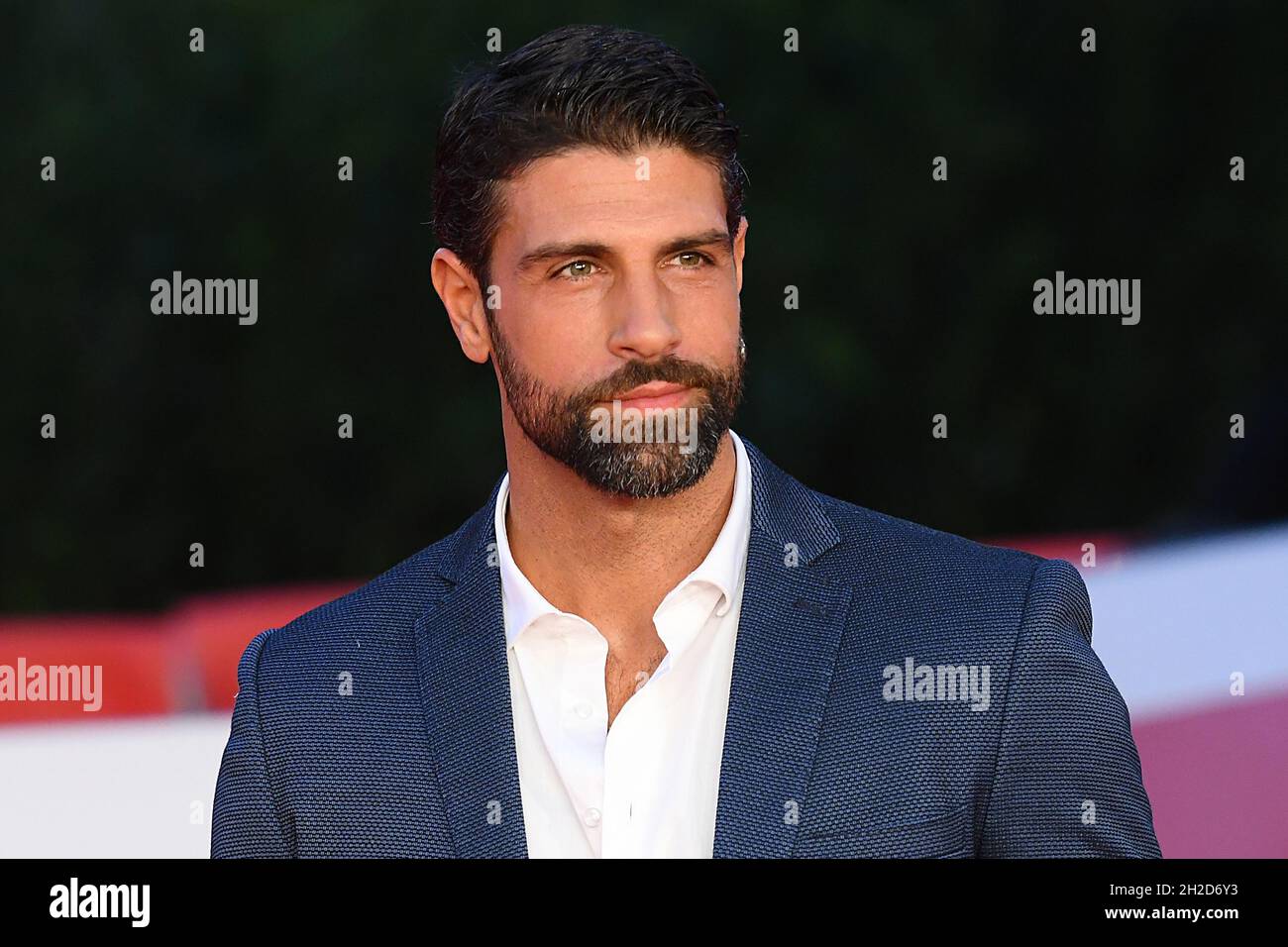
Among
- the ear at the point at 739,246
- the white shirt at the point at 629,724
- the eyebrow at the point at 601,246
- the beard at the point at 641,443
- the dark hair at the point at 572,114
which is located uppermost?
the dark hair at the point at 572,114

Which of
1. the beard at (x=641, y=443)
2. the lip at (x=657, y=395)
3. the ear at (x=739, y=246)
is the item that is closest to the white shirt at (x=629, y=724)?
the beard at (x=641, y=443)

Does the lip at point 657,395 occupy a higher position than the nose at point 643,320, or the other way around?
the nose at point 643,320

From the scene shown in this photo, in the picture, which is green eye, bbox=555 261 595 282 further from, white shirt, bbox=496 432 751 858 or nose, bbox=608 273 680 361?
white shirt, bbox=496 432 751 858

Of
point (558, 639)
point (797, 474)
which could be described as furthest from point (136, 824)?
point (558, 639)

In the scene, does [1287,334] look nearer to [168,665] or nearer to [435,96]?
[435,96]

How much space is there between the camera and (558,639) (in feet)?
10.6

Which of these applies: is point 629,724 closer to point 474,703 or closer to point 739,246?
point 474,703

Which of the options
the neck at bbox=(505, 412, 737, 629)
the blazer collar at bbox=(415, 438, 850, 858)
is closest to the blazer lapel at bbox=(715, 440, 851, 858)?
the blazer collar at bbox=(415, 438, 850, 858)

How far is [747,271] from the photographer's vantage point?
22.2 feet

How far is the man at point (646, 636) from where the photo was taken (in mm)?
2939

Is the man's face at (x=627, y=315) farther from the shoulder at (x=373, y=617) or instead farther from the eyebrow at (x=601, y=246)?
the shoulder at (x=373, y=617)

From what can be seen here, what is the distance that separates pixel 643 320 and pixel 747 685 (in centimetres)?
71

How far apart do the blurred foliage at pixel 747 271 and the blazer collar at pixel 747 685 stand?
3.41 meters

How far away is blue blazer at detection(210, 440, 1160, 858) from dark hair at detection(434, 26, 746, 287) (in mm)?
643
